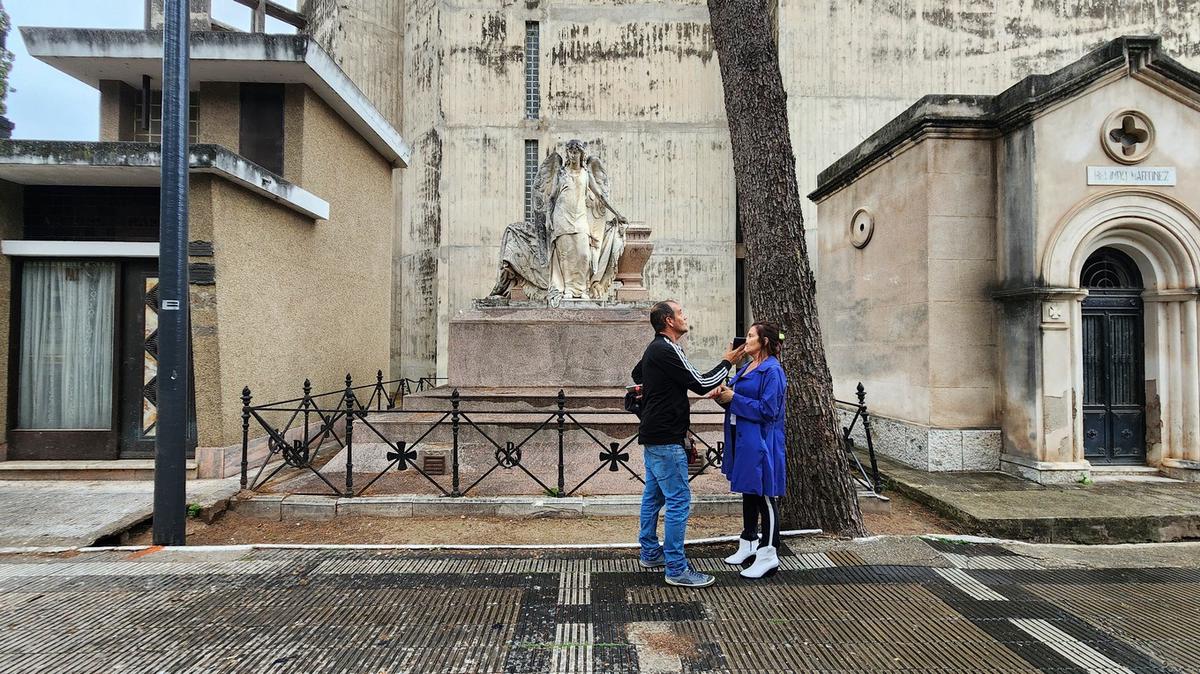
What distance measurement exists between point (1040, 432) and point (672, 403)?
636 cm

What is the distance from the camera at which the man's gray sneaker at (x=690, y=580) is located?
4.04 m

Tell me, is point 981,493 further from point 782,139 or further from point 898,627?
point 782,139

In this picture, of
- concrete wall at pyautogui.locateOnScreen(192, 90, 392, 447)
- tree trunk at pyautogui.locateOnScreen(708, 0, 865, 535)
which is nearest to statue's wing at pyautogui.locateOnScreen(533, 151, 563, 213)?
concrete wall at pyautogui.locateOnScreen(192, 90, 392, 447)

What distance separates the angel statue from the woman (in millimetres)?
4686

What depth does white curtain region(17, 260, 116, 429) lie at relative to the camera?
8.05 metres

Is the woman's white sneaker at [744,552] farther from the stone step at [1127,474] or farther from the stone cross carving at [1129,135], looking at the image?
the stone cross carving at [1129,135]

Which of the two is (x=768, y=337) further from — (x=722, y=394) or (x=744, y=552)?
(x=744, y=552)

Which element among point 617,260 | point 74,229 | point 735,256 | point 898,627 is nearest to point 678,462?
point 898,627

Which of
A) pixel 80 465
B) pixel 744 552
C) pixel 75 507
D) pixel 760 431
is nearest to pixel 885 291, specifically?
pixel 760 431

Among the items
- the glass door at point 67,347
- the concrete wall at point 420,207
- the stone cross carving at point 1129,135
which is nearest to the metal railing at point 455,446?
the glass door at point 67,347

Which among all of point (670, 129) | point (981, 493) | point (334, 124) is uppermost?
point (670, 129)

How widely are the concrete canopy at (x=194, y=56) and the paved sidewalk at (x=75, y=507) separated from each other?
6.09m

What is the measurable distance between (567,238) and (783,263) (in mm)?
4122

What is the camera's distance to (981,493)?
6.86 meters
